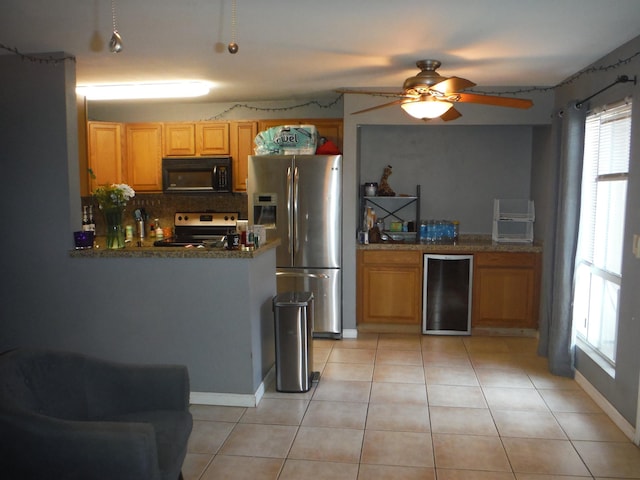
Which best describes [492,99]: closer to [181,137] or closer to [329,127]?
[329,127]

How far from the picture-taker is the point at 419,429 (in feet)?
10.6

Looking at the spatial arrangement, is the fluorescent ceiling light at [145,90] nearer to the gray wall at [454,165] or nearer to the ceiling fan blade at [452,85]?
the gray wall at [454,165]

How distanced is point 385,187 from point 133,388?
3727mm

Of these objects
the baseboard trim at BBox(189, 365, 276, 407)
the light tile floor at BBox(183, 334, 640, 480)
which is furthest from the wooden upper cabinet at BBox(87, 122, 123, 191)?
the light tile floor at BBox(183, 334, 640, 480)

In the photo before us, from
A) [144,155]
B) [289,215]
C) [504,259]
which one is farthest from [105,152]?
[504,259]

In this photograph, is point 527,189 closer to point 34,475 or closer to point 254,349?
point 254,349

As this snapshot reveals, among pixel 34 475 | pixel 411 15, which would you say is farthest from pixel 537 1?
pixel 34 475

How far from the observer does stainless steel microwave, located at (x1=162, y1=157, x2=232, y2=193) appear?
561cm

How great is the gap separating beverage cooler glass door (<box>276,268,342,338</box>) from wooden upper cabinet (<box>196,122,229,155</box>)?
1559mm

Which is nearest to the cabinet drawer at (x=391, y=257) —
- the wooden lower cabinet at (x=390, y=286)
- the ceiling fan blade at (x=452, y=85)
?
the wooden lower cabinet at (x=390, y=286)

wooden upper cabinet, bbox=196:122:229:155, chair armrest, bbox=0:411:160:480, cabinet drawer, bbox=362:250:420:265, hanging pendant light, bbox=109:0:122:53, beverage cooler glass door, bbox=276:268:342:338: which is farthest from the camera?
wooden upper cabinet, bbox=196:122:229:155

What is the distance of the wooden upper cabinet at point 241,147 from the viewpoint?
18.6 ft

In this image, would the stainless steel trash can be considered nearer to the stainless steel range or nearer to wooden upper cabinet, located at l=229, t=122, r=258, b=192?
wooden upper cabinet, located at l=229, t=122, r=258, b=192

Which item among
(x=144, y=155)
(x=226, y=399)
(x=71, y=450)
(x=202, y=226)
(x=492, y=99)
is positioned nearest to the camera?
(x=71, y=450)
